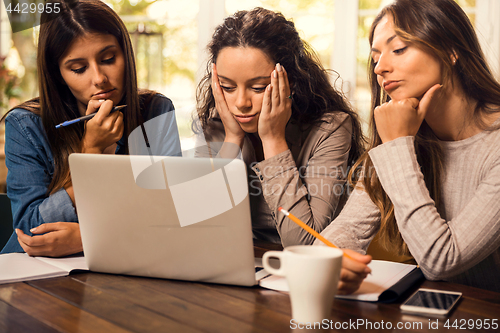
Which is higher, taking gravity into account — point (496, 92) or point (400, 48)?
point (400, 48)

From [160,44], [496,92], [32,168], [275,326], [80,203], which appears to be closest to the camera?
[275,326]

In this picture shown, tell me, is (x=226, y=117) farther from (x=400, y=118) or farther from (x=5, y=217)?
(x=5, y=217)

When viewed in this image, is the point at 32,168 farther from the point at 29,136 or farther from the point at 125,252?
the point at 125,252

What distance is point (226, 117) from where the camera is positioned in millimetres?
1345

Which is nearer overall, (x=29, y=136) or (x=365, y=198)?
(x=365, y=198)

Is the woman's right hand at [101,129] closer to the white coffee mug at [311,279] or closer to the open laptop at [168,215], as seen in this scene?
the open laptop at [168,215]

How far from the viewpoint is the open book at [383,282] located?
0.65 meters

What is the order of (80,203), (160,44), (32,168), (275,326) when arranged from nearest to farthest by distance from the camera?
(275,326) → (80,203) → (32,168) → (160,44)

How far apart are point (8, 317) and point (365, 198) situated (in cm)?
77

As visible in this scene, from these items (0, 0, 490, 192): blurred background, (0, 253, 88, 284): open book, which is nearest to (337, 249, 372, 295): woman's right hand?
(0, 253, 88, 284): open book

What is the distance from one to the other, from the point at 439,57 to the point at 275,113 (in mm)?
472

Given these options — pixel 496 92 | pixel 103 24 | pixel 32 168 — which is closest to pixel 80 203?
pixel 32 168

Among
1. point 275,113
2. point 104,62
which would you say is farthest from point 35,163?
point 275,113

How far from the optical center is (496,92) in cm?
97
